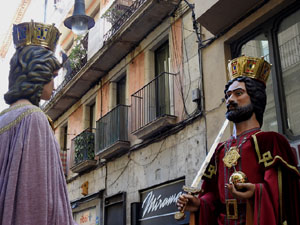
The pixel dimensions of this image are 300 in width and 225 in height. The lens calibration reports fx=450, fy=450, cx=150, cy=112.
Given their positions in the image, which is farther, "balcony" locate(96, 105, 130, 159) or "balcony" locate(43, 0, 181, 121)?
"balcony" locate(96, 105, 130, 159)

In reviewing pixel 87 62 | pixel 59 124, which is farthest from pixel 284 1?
pixel 59 124

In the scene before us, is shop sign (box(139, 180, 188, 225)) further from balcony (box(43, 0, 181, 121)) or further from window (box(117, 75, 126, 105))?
balcony (box(43, 0, 181, 121))

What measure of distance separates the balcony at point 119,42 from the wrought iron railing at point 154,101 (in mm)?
1484

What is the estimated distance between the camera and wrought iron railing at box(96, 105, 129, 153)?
11.8 m

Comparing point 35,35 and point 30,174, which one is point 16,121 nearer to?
point 30,174

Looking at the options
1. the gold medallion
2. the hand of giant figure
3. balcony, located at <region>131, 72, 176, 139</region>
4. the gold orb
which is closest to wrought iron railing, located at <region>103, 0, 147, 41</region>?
balcony, located at <region>131, 72, 176, 139</region>

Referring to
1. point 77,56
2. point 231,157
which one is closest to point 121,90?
A: point 77,56

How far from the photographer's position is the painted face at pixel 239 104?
413cm

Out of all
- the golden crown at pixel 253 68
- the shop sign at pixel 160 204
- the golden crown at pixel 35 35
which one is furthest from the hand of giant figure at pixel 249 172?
the shop sign at pixel 160 204

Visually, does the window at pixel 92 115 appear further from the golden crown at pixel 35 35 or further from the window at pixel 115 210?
the golden crown at pixel 35 35

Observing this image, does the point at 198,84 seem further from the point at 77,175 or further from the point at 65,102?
the point at 65,102

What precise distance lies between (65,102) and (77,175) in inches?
118

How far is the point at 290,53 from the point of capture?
735 centimetres

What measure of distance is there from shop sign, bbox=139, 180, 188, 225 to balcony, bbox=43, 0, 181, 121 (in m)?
4.05
